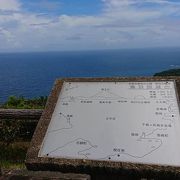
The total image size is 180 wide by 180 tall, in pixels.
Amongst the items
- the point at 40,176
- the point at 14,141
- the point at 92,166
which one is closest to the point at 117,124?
the point at 92,166

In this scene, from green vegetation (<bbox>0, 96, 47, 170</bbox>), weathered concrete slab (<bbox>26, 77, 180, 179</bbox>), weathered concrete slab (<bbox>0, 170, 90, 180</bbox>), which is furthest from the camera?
green vegetation (<bbox>0, 96, 47, 170</bbox>)

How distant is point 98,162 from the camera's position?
11.7 feet

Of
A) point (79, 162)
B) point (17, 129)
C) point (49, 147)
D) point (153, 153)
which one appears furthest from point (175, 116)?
point (17, 129)

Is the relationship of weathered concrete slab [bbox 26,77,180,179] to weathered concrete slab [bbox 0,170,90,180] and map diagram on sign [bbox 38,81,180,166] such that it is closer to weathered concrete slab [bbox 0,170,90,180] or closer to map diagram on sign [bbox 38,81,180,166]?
map diagram on sign [bbox 38,81,180,166]

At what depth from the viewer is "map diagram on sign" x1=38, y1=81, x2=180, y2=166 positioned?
11.8 feet

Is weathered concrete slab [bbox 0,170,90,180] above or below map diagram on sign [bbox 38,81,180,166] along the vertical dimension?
below

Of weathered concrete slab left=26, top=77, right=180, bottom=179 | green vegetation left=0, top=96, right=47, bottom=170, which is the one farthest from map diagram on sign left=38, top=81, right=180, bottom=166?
green vegetation left=0, top=96, right=47, bottom=170

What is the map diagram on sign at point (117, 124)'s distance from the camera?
359 cm

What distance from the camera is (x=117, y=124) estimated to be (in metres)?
3.82

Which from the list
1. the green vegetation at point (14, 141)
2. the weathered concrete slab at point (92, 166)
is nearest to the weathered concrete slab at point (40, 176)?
the weathered concrete slab at point (92, 166)

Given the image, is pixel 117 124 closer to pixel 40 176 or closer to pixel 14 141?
pixel 40 176

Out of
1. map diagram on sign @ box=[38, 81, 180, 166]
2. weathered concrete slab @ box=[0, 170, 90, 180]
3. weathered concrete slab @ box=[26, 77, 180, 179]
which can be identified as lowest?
weathered concrete slab @ box=[0, 170, 90, 180]

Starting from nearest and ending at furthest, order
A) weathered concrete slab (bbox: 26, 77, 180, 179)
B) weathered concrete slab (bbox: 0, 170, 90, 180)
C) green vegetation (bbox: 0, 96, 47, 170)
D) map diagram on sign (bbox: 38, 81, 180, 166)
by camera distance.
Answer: weathered concrete slab (bbox: 0, 170, 90, 180)
weathered concrete slab (bbox: 26, 77, 180, 179)
map diagram on sign (bbox: 38, 81, 180, 166)
green vegetation (bbox: 0, 96, 47, 170)

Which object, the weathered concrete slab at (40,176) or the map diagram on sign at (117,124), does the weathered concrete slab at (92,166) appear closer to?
the map diagram on sign at (117,124)
